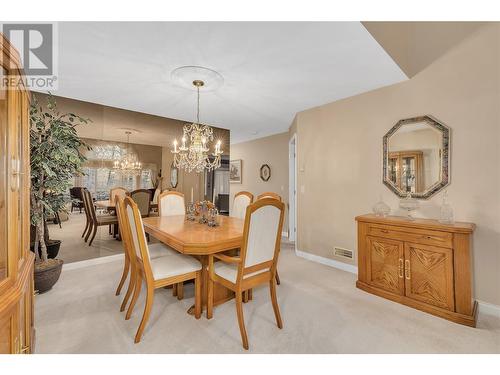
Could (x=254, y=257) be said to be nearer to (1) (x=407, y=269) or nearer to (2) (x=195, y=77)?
(1) (x=407, y=269)

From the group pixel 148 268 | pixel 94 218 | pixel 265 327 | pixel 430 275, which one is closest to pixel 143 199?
pixel 94 218

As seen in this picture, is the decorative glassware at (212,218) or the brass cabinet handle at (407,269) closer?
the brass cabinet handle at (407,269)

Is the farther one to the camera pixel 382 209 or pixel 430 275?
pixel 382 209

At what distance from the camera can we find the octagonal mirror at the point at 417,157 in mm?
2331

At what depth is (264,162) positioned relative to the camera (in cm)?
548

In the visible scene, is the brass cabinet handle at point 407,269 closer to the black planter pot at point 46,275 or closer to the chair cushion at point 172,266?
the chair cushion at point 172,266

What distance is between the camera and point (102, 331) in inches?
68.9

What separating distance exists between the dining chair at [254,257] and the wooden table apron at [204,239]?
0.13 m

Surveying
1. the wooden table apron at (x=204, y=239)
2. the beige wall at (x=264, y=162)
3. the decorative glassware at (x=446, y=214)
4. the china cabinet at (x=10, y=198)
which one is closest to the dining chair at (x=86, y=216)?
the wooden table apron at (x=204, y=239)

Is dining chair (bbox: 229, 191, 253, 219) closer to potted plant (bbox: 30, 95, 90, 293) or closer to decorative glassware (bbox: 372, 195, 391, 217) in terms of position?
decorative glassware (bbox: 372, 195, 391, 217)

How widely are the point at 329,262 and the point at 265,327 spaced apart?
70.7 inches

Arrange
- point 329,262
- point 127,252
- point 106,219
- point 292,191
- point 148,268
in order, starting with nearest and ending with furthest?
point 148,268 < point 127,252 < point 329,262 < point 106,219 < point 292,191

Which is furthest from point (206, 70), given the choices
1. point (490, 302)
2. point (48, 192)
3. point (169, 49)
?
point (490, 302)

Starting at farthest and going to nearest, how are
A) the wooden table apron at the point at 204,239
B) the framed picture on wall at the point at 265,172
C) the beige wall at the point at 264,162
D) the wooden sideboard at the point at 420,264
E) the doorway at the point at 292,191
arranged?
the framed picture on wall at the point at 265,172
the beige wall at the point at 264,162
the doorway at the point at 292,191
the wooden sideboard at the point at 420,264
the wooden table apron at the point at 204,239
